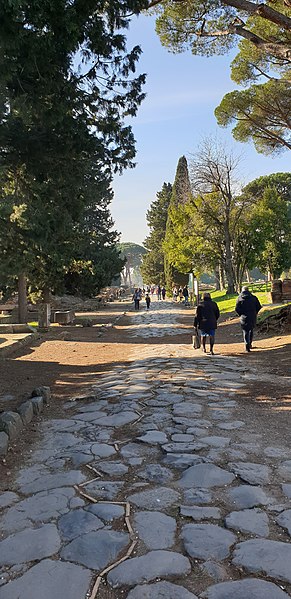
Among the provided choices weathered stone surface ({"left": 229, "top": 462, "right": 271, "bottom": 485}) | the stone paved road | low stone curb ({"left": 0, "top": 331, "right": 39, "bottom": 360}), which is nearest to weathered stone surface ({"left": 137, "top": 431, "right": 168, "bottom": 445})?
the stone paved road

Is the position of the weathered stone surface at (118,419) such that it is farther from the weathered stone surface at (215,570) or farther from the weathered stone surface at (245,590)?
the weathered stone surface at (245,590)

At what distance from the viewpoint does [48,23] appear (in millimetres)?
5512

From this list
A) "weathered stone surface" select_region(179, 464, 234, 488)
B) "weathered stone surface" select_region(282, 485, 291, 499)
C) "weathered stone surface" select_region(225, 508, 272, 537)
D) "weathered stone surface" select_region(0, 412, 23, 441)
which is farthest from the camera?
"weathered stone surface" select_region(0, 412, 23, 441)

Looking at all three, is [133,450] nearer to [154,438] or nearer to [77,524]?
[154,438]

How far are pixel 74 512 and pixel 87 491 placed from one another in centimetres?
32

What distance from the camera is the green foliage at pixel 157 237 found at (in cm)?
6147

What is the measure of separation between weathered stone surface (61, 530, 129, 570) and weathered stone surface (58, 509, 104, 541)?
0.20ft

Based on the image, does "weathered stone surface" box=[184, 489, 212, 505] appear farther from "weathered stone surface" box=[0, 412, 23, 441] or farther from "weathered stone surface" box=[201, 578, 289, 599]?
"weathered stone surface" box=[0, 412, 23, 441]

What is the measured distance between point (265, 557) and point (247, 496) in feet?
2.49

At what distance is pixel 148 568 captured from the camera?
2354 mm

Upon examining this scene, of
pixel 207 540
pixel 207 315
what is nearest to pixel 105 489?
pixel 207 540

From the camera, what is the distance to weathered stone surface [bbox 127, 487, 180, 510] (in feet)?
10.1

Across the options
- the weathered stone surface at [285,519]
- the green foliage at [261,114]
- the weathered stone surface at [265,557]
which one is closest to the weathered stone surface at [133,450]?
the weathered stone surface at [285,519]

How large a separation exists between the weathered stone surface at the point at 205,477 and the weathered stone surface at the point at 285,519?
0.57 m
